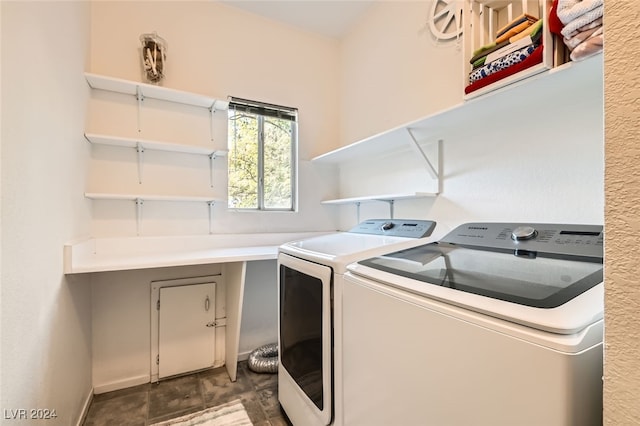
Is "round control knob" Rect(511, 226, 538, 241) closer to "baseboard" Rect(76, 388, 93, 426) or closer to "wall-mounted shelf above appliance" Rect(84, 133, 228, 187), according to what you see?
"wall-mounted shelf above appliance" Rect(84, 133, 228, 187)

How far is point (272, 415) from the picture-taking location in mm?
1761

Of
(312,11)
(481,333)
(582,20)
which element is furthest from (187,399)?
(312,11)

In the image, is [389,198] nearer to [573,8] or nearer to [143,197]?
[573,8]

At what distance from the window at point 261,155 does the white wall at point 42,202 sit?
997 millimetres

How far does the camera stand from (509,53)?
1.14 m

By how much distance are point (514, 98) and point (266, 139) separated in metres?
1.87

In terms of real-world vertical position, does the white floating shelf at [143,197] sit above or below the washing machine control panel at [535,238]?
above

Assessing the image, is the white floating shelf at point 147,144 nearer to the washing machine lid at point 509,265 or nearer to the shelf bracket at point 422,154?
the shelf bracket at point 422,154

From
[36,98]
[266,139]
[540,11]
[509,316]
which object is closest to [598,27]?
[540,11]

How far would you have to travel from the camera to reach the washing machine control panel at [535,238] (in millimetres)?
970

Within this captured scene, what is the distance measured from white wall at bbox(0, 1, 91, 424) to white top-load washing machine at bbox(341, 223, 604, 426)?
1088 mm

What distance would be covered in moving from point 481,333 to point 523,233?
0.74 meters

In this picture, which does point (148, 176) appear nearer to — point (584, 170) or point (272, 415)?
point (272, 415)

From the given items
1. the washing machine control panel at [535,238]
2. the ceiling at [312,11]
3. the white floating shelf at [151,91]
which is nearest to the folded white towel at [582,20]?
the washing machine control panel at [535,238]
